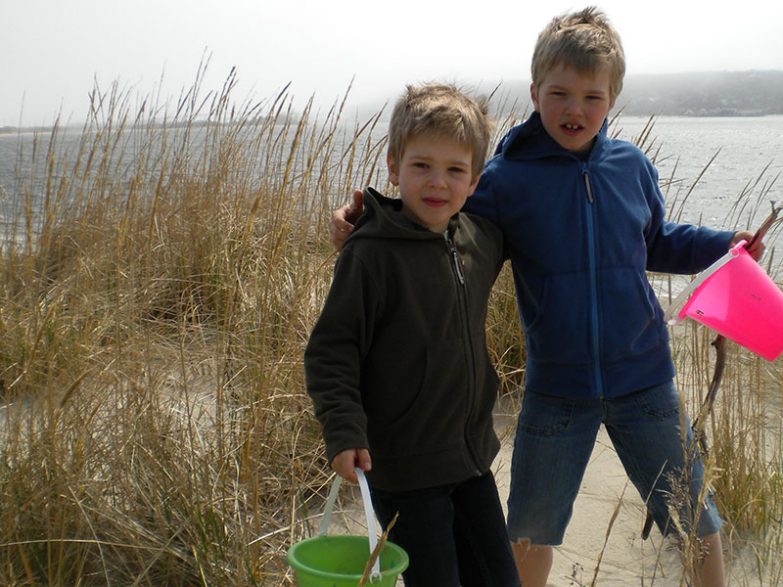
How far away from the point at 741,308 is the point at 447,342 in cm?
73

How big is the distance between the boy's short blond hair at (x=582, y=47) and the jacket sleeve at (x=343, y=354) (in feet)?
2.38

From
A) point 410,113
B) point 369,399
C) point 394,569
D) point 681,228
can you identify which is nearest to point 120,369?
point 369,399

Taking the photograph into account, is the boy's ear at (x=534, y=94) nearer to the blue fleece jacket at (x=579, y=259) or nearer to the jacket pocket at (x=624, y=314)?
the blue fleece jacket at (x=579, y=259)

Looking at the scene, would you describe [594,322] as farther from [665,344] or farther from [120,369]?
[120,369]

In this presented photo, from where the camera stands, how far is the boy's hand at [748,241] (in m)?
2.02

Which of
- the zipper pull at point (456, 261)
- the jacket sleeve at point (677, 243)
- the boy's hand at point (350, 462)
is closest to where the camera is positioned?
the boy's hand at point (350, 462)

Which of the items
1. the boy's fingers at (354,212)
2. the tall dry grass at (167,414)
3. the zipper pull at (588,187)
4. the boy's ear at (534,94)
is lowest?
the tall dry grass at (167,414)

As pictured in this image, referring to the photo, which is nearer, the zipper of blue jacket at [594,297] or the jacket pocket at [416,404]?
the jacket pocket at [416,404]

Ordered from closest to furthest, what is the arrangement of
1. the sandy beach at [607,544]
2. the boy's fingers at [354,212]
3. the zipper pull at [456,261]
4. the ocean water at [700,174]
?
the zipper pull at [456,261], the boy's fingers at [354,212], the sandy beach at [607,544], the ocean water at [700,174]

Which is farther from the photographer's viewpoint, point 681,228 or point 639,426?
point 681,228

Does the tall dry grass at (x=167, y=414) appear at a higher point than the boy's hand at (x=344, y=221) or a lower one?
lower

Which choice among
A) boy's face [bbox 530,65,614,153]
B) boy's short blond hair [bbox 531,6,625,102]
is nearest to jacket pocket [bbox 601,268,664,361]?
boy's face [bbox 530,65,614,153]

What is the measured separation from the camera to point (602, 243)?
6.58ft

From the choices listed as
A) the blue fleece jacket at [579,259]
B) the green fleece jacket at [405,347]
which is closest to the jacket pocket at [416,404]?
the green fleece jacket at [405,347]
